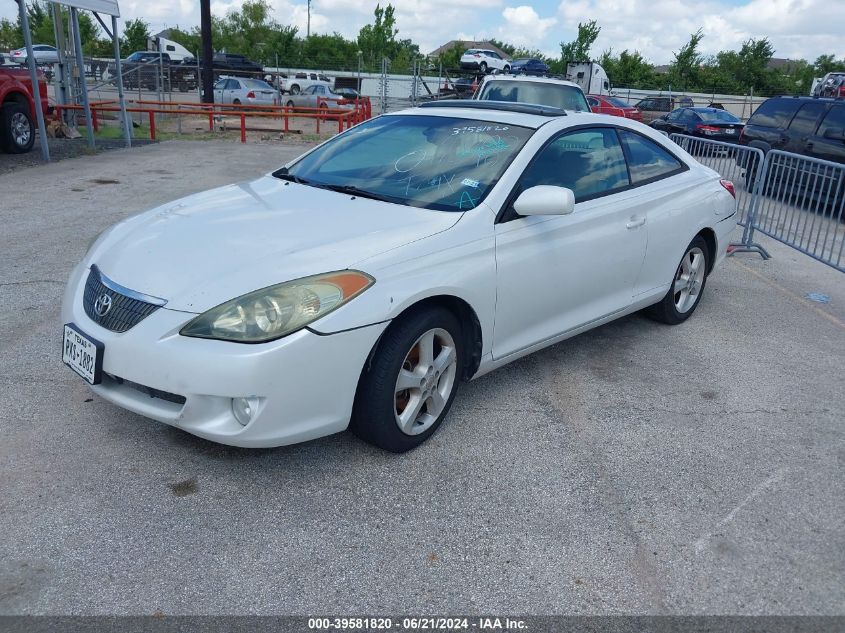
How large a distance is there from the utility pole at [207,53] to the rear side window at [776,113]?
50.4ft

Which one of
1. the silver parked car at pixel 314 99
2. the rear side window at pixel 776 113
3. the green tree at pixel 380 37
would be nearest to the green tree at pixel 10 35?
the green tree at pixel 380 37

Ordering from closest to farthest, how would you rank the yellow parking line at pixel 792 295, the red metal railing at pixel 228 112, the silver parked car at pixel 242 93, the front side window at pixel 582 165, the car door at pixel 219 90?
the front side window at pixel 582 165, the yellow parking line at pixel 792 295, the red metal railing at pixel 228 112, the silver parked car at pixel 242 93, the car door at pixel 219 90

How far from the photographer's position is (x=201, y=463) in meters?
3.25

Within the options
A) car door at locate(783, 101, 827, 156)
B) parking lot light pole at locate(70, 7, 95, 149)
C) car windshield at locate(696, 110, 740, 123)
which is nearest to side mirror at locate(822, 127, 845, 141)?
car door at locate(783, 101, 827, 156)

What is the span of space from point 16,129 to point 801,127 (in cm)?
1304

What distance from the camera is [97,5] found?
12.4 m

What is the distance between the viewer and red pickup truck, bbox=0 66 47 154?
39.0 ft

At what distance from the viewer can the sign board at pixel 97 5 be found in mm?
11616

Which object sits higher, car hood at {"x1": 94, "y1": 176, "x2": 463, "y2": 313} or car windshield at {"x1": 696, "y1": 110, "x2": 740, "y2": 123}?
car hood at {"x1": 94, "y1": 176, "x2": 463, "y2": 313}

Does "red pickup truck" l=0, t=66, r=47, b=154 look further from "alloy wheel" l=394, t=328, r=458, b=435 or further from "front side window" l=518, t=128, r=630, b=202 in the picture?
"alloy wheel" l=394, t=328, r=458, b=435

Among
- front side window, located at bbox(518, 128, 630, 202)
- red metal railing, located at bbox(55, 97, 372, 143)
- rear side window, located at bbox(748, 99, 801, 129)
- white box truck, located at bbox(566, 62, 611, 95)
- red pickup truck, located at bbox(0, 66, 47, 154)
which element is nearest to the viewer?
front side window, located at bbox(518, 128, 630, 202)

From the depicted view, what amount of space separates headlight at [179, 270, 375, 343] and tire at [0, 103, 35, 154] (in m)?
11.3

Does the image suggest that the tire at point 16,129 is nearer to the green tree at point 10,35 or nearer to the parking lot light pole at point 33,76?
the parking lot light pole at point 33,76

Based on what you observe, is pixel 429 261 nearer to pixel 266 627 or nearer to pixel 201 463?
pixel 201 463
